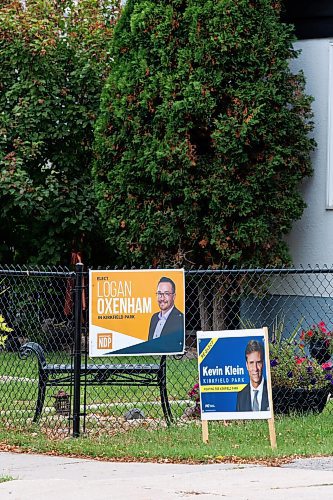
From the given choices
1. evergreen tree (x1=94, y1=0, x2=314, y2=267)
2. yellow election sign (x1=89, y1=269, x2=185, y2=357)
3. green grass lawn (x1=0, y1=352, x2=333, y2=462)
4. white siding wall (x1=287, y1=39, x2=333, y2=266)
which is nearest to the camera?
green grass lawn (x1=0, y1=352, x2=333, y2=462)

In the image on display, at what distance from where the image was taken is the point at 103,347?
31.2ft

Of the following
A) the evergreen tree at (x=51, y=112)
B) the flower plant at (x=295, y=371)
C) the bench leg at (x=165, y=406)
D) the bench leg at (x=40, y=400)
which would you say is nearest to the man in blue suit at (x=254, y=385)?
the bench leg at (x=165, y=406)

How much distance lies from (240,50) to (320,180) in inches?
79.3

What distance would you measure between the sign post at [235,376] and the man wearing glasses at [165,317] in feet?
1.40

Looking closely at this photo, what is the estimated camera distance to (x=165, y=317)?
31.5 feet

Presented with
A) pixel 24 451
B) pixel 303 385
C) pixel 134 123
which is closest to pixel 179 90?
pixel 134 123

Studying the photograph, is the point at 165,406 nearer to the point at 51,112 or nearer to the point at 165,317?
the point at 165,317

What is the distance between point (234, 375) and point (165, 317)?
2.83ft

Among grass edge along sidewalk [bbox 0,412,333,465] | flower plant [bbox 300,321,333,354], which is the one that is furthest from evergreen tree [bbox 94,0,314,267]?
grass edge along sidewalk [bbox 0,412,333,465]

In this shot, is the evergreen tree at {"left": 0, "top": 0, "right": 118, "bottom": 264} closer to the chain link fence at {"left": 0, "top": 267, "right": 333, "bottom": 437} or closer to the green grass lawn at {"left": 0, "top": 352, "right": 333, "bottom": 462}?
the chain link fence at {"left": 0, "top": 267, "right": 333, "bottom": 437}

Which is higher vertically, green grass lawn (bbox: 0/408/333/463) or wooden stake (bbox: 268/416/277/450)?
wooden stake (bbox: 268/416/277/450)

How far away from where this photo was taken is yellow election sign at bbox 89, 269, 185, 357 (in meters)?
9.52

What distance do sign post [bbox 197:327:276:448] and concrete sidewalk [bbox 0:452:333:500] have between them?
0.87 metres

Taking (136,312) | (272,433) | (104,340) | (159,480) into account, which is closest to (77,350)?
(104,340)
